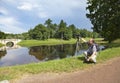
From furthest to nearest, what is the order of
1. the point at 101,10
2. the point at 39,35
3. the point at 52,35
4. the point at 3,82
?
the point at 52,35 → the point at 39,35 → the point at 101,10 → the point at 3,82

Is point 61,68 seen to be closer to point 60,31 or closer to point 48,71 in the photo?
point 48,71

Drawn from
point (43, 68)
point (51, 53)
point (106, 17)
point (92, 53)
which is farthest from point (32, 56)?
point (43, 68)

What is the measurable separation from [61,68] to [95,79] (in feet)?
10.2

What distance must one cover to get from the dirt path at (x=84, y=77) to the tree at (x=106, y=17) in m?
19.6

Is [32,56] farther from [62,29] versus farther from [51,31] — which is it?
[51,31]

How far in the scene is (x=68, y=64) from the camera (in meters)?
16.9

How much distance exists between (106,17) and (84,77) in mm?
24847

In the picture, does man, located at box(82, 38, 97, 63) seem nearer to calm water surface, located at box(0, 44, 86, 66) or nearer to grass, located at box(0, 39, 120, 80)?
grass, located at box(0, 39, 120, 80)

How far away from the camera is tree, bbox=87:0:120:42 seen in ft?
114

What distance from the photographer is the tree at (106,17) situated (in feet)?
114

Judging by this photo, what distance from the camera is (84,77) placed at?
14.3 m

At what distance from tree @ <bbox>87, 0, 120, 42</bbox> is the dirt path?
19.6 metres

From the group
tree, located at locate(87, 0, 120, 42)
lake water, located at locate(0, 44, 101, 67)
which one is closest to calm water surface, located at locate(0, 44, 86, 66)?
lake water, located at locate(0, 44, 101, 67)

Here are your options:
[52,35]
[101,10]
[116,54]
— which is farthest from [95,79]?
[52,35]
